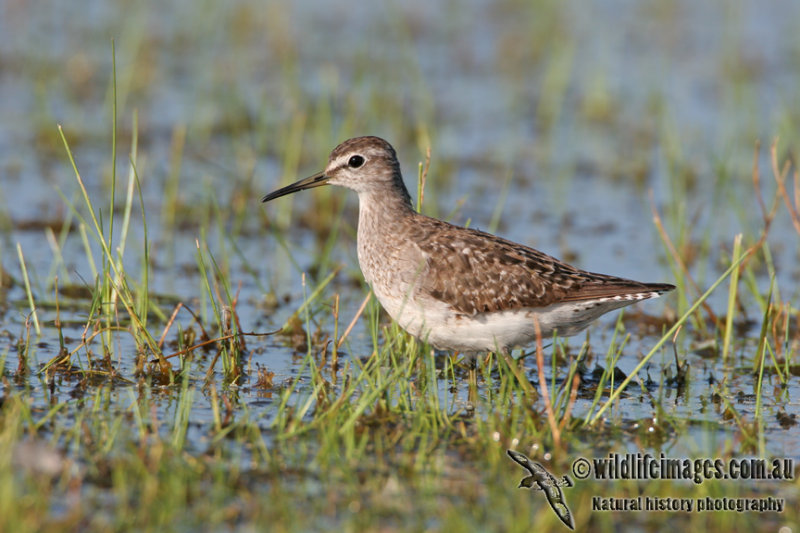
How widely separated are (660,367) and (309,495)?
13.7 ft

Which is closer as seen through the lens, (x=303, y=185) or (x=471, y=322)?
(x=471, y=322)

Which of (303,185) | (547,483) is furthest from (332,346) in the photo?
(547,483)

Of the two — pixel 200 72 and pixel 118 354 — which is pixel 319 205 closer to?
pixel 118 354

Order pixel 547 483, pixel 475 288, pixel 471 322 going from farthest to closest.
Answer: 1. pixel 475 288
2. pixel 471 322
3. pixel 547 483

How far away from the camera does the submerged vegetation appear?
609cm

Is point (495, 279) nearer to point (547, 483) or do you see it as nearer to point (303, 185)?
point (303, 185)

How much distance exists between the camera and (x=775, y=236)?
13.1 metres

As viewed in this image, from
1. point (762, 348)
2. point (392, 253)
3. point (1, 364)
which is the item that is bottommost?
point (1, 364)

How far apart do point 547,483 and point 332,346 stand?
3.25 meters

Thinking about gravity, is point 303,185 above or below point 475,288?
above

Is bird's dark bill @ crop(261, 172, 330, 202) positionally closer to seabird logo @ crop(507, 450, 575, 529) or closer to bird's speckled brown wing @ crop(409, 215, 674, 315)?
bird's speckled brown wing @ crop(409, 215, 674, 315)

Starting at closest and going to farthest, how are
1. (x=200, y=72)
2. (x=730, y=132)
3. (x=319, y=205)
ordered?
(x=319, y=205) < (x=730, y=132) < (x=200, y=72)

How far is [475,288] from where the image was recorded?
8281mm

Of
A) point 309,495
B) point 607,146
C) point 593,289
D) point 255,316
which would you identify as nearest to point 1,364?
point 309,495
